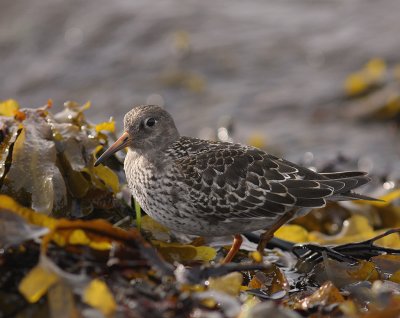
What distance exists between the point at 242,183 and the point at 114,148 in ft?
2.40

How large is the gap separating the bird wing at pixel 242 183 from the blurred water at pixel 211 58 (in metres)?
3.83

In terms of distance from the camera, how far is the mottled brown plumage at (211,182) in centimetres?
435

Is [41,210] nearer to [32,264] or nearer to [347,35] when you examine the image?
[32,264]

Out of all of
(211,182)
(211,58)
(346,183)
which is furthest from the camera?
(211,58)

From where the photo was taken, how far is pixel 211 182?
4.42 meters

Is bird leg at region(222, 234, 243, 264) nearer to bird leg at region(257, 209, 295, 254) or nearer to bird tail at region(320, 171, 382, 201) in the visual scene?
bird leg at region(257, 209, 295, 254)

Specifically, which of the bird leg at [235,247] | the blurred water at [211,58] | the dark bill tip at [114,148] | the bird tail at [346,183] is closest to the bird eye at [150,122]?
the dark bill tip at [114,148]

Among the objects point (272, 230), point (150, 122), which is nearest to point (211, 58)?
point (150, 122)

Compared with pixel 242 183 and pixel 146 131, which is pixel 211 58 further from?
pixel 242 183

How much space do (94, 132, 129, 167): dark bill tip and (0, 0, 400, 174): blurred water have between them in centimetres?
404

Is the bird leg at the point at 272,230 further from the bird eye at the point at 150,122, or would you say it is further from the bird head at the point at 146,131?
the bird eye at the point at 150,122

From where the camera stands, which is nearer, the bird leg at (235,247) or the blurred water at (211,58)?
the bird leg at (235,247)

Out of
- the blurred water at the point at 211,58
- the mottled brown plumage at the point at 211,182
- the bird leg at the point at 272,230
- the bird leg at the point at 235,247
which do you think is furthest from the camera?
the blurred water at the point at 211,58

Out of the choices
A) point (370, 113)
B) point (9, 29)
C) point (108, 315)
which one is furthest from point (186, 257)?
point (9, 29)
